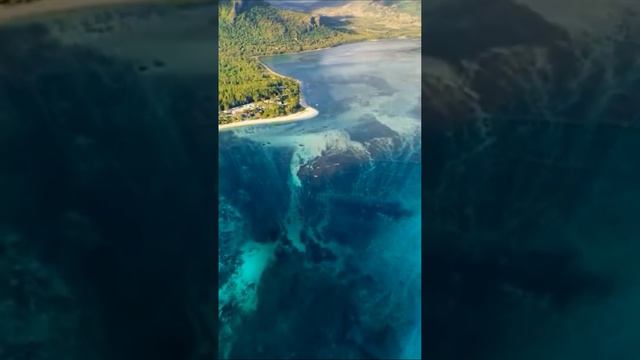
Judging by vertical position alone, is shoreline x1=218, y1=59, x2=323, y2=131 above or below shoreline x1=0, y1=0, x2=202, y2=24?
below

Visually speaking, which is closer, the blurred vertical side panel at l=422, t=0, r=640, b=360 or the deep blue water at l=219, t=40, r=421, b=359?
the blurred vertical side panel at l=422, t=0, r=640, b=360

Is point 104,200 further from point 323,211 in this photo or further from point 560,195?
point 560,195

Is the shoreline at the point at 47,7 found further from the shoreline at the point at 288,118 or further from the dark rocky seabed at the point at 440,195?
the shoreline at the point at 288,118

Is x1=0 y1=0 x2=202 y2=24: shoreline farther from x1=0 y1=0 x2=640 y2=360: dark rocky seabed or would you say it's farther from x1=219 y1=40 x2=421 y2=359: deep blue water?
x1=219 y1=40 x2=421 y2=359: deep blue water

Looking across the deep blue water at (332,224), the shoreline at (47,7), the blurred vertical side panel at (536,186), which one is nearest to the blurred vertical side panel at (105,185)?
the shoreline at (47,7)

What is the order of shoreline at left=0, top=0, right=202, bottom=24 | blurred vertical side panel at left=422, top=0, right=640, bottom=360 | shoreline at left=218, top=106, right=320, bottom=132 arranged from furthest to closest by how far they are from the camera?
shoreline at left=218, top=106, right=320, bottom=132 → shoreline at left=0, top=0, right=202, bottom=24 → blurred vertical side panel at left=422, top=0, right=640, bottom=360

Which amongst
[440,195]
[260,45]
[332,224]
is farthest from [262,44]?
[440,195]

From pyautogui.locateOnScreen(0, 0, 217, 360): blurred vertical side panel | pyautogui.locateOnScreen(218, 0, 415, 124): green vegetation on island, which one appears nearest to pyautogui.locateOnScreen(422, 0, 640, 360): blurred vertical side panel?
pyautogui.locateOnScreen(218, 0, 415, 124): green vegetation on island

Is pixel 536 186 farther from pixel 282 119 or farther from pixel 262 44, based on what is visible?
pixel 262 44

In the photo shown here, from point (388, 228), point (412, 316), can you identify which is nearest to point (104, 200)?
point (388, 228)
